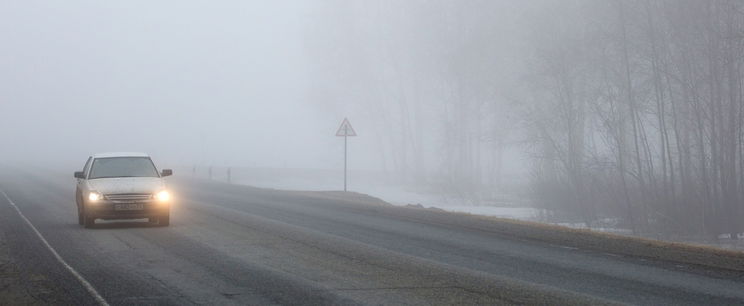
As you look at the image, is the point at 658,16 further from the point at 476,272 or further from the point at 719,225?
the point at 476,272

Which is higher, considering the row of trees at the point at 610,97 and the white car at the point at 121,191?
the row of trees at the point at 610,97

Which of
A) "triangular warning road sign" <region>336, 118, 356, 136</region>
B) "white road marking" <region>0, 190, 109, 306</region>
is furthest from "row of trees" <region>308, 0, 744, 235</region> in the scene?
"white road marking" <region>0, 190, 109, 306</region>

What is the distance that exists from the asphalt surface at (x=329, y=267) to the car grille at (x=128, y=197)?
0.66 metres

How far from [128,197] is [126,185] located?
40 cm

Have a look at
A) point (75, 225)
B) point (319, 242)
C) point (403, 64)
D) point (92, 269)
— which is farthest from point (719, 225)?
point (403, 64)

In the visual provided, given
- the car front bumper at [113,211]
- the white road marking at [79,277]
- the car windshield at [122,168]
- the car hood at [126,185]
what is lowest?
the white road marking at [79,277]

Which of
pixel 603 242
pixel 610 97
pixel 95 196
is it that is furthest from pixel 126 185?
pixel 610 97

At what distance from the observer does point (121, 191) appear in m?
19.4

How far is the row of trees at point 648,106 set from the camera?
86.1ft

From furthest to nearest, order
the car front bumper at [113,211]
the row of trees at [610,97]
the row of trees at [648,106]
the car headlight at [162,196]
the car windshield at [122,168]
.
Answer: the row of trees at [610,97], the row of trees at [648,106], the car windshield at [122,168], the car headlight at [162,196], the car front bumper at [113,211]

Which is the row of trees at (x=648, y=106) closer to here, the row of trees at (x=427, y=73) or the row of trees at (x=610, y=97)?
the row of trees at (x=610, y=97)

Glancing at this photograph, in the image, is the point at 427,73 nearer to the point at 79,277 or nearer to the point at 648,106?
the point at 648,106

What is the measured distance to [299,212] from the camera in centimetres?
2538

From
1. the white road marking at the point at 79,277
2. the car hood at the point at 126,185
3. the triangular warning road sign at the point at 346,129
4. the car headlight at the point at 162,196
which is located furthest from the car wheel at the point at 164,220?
the triangular warning road sign at the point at 346,129
